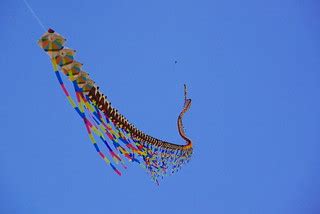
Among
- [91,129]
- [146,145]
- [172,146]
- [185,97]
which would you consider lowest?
[91,129]

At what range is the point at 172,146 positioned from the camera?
26.1ft

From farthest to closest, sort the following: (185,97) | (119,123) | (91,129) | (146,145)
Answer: (185,97)
(146,145)
(119,123)
(91,129)

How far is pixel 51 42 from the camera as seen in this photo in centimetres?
367

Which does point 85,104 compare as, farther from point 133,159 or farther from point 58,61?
point 133,159

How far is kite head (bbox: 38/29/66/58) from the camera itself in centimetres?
364

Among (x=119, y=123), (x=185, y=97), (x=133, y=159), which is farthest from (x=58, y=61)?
(x=185, y=97)

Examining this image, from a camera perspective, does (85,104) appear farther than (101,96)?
No

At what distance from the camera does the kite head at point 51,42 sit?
3.64 meters

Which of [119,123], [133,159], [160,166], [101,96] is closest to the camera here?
[101,96]

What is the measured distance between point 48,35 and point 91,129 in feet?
3.94

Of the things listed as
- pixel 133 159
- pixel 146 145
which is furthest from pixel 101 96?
pixel 146 145

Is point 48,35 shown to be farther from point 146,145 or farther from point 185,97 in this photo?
point 185,97

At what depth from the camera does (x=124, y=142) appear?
5.44 metres

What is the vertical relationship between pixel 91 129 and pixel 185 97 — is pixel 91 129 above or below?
below
